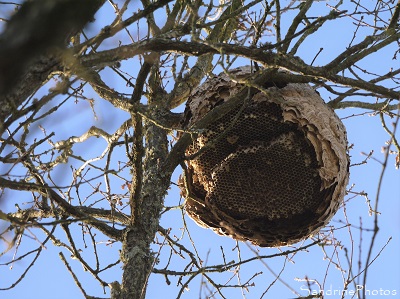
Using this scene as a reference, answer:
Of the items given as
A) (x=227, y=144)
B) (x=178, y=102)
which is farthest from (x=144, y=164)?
(x=178, y=102)

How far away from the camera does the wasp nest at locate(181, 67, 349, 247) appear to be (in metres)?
3.34

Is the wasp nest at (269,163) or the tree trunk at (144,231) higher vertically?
the wasp nest at (269,163)

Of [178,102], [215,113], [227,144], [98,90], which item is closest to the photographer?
[215,113]

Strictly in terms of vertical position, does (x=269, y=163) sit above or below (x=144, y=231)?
above

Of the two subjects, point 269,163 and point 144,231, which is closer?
point 144,231

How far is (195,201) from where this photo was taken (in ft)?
11.7

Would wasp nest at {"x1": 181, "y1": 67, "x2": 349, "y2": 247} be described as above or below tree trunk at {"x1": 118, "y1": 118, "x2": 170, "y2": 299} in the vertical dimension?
above

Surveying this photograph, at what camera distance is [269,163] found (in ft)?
11.0

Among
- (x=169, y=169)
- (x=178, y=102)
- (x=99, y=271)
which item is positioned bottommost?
(x=99, y=271)

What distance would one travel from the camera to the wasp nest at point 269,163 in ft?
10.9

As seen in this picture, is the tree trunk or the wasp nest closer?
the tree trunk

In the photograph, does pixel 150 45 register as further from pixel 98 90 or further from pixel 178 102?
pixel 178 102

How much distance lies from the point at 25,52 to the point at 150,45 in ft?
5.43

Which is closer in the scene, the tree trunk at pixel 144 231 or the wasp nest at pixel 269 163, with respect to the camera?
the tree trunk at pixel 144 231
